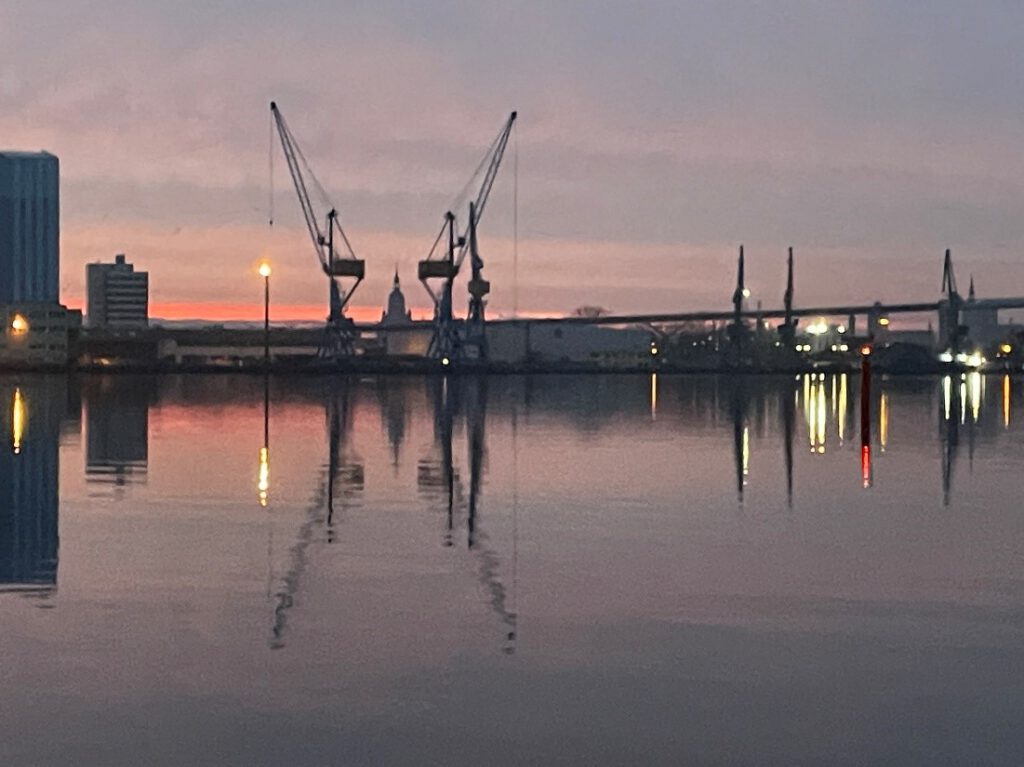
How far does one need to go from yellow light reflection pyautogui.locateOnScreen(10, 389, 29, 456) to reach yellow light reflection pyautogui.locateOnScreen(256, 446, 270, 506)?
4.15 m

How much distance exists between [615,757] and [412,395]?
6473 centimetres

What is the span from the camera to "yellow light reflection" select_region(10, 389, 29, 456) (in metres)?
31.8

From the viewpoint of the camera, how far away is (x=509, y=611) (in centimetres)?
1251

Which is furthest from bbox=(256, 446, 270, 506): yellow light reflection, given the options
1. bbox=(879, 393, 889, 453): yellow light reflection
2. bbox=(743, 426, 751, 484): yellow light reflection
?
bbox=(879, 393, 889, 453): yellow light reflection

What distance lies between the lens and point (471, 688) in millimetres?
9750

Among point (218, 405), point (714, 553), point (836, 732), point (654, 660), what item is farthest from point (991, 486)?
point (218, 405)

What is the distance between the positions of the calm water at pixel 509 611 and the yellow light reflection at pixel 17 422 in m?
3.87

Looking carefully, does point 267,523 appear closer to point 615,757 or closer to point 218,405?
point 615,757

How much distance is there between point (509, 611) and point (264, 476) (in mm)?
13036

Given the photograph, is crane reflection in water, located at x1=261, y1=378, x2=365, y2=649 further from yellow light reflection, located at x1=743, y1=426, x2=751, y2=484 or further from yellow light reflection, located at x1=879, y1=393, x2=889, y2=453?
yellow light reflection, located at x1=879, y1=393, x2=889, y2=453

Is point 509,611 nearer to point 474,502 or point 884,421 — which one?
point 474,502

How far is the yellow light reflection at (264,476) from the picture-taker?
21.8 meters

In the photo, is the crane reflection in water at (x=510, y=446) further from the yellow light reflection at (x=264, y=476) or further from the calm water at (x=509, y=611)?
the calm water at (x=509, y=611)

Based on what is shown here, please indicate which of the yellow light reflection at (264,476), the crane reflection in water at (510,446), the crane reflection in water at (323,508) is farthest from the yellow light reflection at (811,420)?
the yellow light reflection at (264,476)
